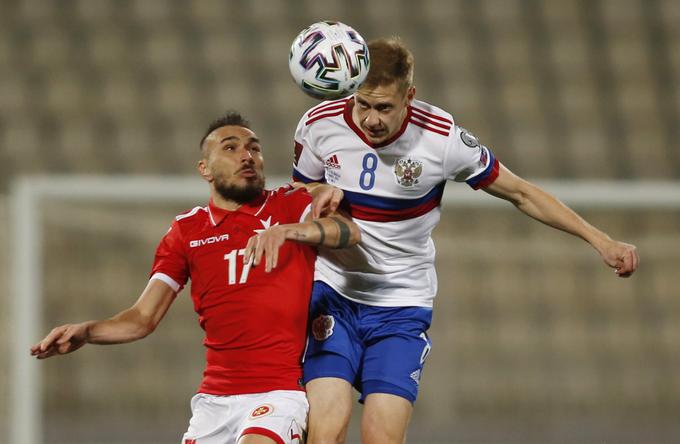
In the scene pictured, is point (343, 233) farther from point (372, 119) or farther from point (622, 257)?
point (622, 257)

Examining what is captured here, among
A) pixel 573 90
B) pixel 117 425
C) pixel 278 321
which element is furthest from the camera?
pixel 573 90

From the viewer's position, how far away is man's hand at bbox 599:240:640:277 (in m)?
4.06

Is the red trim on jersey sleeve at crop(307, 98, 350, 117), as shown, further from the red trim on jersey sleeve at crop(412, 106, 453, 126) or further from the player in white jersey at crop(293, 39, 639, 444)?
the red trim on jersey sleeve at crop(412, 106, 453, 126)

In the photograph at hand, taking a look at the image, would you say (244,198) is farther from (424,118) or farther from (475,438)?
(475,438)

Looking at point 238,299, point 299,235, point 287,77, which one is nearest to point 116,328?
point 238,299

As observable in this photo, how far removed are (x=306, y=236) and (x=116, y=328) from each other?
2.90 ft

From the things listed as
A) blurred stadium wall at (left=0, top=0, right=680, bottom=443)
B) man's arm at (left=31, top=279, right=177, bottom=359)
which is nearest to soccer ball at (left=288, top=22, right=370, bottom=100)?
man's arm at (left=31, top=279, right=177, bottom=359)

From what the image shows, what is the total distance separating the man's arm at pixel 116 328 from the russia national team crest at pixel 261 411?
0.56 metres

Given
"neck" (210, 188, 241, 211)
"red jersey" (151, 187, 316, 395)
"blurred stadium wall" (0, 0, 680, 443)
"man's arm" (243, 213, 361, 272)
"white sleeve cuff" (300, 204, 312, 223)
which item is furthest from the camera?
"blurred stadium wall" (0, 0, 680, 443)

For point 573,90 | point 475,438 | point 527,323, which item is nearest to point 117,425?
point 475,438

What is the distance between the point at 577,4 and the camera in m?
11.1

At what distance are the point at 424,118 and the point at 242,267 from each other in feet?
2.91

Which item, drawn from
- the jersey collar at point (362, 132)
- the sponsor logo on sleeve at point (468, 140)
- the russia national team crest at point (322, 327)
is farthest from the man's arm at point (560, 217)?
the russia national team crest at point (322, 327)

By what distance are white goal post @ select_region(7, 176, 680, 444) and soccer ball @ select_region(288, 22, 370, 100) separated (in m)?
2.82
